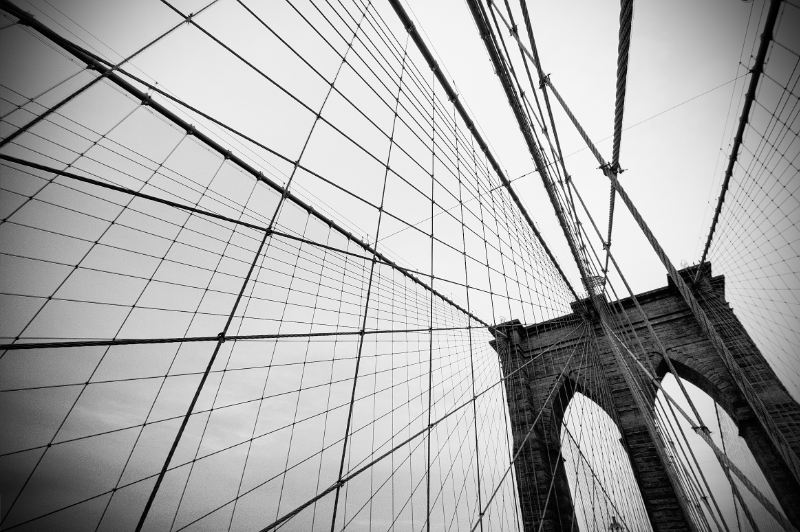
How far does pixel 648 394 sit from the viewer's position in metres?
6.39

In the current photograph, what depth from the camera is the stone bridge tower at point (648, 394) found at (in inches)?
232

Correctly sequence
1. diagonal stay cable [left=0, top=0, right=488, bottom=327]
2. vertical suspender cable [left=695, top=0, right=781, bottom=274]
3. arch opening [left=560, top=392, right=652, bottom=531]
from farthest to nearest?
arch opening [left=560, top=392, right=652, bottom=531] < vertical suspender cable [left=695, top=0, right=781, bottom=274] < diagonal stay cable [left=0, top=0, right=488, bottom=327]

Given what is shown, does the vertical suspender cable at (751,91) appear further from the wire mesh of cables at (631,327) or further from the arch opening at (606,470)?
the arch opening at (606,470)

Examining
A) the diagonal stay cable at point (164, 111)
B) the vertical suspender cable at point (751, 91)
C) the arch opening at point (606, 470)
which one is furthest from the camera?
the arch opening at point (606, 470)

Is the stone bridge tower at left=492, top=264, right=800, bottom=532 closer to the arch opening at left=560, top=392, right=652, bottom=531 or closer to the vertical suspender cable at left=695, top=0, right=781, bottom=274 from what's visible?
the arch opening at left=560, top=392, right=652, bottom=531

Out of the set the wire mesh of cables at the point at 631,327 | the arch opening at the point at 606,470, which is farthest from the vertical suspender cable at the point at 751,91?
the arch opening at the point at 606,470

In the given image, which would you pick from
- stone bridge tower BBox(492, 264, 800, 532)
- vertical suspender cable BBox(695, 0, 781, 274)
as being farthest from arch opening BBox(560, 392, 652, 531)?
vertical suspender cable BBox(695, 0, 781, 274)

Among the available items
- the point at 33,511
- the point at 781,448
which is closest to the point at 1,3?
the point at 33,511

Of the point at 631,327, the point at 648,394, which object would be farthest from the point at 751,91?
the point at 648,394

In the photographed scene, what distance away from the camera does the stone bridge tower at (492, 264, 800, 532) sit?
5.89m

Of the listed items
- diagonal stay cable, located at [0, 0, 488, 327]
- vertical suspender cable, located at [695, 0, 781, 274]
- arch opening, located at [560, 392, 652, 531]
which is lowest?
arch opening, located at [560, 392, 652, 531]

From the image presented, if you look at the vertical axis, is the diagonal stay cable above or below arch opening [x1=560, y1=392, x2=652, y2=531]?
above

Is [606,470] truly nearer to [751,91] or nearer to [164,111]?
[751,91]

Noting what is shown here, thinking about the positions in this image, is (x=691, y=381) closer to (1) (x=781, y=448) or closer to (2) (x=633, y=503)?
(2) (x=633, y=503)
